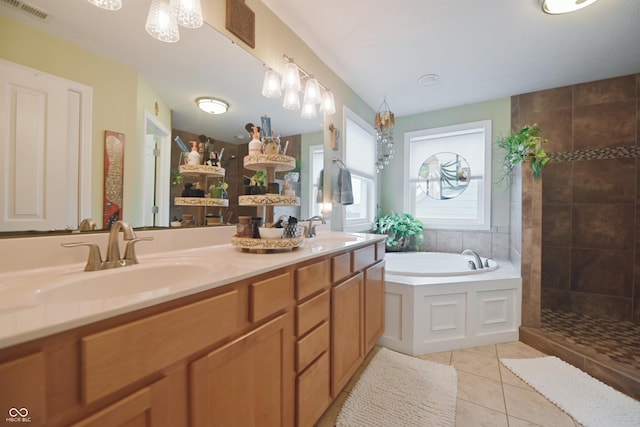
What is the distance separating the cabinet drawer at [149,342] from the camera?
1.61 feet

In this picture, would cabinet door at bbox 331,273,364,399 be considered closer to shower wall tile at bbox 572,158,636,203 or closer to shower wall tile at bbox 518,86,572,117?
shower wall tile at bbox 572,158,636,203

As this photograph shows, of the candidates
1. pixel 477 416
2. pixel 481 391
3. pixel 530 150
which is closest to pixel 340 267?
pixel 477 416

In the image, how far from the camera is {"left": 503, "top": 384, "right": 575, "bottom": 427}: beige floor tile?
1349mm

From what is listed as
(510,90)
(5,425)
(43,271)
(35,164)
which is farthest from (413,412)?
(510,90)

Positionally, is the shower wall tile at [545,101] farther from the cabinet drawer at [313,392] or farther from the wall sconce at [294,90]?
the cabinet drawer at [313,392]

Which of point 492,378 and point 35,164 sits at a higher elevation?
point 35,164

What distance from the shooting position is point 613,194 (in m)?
2.54

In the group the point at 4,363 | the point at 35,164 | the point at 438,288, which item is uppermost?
the point at 35,164

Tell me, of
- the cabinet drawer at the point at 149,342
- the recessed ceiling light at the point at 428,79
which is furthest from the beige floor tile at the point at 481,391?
the recessed ceiling light at the point at 428,79

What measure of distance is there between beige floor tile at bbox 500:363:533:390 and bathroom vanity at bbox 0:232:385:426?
3.87 ft

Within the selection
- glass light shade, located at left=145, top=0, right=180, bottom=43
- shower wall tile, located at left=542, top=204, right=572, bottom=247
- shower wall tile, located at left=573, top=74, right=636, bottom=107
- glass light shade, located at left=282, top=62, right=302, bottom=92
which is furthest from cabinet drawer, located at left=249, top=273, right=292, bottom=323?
shower wall tile, located at left=573, top=74, right=636, bottom=107

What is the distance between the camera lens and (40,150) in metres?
0.81

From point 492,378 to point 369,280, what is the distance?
1.02m

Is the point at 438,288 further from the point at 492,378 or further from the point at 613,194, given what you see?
the point at 613,194
